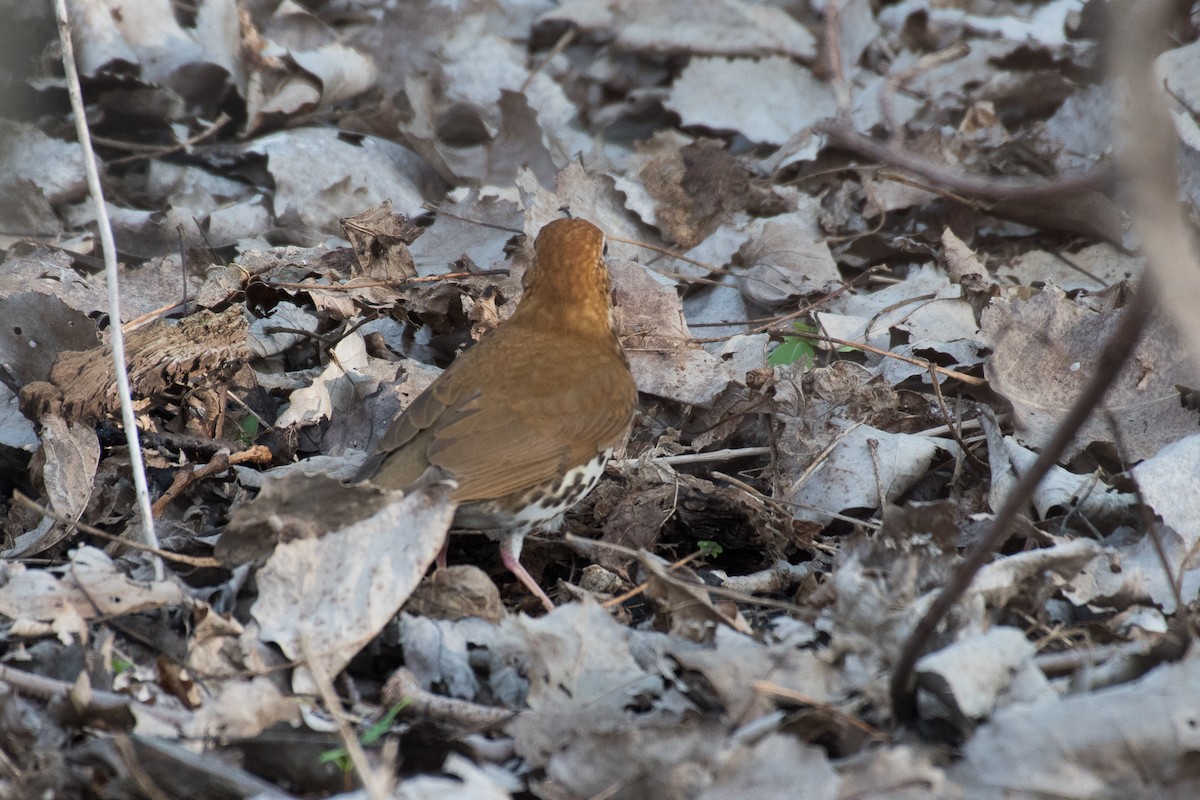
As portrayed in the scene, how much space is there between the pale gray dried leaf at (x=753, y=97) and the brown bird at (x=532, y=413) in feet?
8.23

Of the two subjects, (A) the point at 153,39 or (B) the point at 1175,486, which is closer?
(B) the point at 1175,486

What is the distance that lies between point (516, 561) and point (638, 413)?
3.29ft

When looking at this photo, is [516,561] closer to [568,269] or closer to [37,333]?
[568,269]

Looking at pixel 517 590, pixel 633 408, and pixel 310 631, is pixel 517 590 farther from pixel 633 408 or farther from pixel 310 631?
pixel 310 631

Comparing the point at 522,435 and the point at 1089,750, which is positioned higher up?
the point at 1089,750

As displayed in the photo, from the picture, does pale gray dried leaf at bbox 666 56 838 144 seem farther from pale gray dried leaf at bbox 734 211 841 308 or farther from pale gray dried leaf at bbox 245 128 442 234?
pale gray dried leaf at bbox 245 128 442 234

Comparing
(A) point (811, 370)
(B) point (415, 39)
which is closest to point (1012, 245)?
(A) point (811, 370)

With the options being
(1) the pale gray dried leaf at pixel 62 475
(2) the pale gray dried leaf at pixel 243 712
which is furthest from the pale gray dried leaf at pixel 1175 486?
(1) the pale gray dried leaf at pixel 62 475

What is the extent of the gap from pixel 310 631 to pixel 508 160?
3.59m

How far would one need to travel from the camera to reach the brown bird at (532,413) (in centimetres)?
364

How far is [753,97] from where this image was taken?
658 centimetres

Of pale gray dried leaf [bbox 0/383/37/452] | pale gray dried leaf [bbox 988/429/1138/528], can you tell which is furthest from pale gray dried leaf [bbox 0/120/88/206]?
pale gray dried leaf [bbox 988/429/1138/528]

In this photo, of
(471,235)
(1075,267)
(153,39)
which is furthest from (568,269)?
(153,39)

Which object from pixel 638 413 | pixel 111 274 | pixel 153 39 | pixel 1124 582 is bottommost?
pixel 638 413
